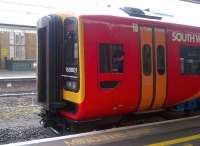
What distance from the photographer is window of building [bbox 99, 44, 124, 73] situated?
7.36 metres

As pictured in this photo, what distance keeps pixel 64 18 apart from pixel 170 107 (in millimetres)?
3690

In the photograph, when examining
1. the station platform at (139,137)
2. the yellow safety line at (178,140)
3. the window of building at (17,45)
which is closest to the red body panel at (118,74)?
the station platform at (139,137)

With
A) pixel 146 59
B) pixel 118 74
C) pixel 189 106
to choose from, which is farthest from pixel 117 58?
pixel 189 106

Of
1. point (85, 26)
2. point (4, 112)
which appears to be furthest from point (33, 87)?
point (85, 26)

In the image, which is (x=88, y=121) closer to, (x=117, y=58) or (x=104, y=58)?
(x=104, y=58)

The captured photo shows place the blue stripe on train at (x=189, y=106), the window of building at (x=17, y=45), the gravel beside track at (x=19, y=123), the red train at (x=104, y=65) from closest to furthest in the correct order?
the red train at (x=104, y=65)
the gravel beside track at (x=19, y=123)
the blue stripe on train at (x=189, y=106)
the window of building at (x=17, y=45)

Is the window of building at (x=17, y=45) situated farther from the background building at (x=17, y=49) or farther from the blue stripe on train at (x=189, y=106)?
the blue stripe on train at (x=189, y=106)

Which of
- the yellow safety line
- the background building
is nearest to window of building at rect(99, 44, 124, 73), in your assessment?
the yellow safety line

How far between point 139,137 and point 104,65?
1667mm

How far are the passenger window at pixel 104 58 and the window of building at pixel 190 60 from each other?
2450 millimetres

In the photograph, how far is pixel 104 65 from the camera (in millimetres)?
7391

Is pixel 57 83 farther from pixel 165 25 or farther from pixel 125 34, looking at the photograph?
pixel 165 25

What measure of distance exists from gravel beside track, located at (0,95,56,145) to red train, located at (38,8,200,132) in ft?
1.57

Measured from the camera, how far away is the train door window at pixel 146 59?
8.11 metres
